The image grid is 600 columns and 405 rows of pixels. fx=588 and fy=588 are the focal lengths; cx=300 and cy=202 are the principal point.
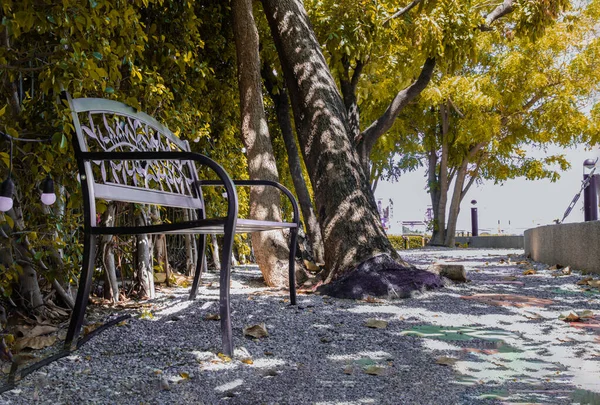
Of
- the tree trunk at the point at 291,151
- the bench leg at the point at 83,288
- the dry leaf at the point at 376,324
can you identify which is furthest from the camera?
the tree trunk at the point at 291,151

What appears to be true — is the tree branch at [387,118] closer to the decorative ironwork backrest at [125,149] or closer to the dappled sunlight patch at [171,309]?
the decorative ironwork backrest at [125,149]

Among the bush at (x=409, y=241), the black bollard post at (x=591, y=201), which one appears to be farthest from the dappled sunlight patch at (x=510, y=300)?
the bush at (x=409, y=241)

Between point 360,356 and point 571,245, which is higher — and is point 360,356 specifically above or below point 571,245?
below

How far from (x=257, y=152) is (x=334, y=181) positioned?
3.00 feet

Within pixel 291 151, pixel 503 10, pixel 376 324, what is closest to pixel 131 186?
pixel 376 324

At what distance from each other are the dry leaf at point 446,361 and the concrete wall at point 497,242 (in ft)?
45.9

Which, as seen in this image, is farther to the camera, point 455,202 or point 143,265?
point 455,202

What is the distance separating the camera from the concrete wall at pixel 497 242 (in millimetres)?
15834

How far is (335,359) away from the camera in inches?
105

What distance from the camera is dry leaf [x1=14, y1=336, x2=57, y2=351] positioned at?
266 centimetres

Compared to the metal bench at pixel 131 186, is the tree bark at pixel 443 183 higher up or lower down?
higher up

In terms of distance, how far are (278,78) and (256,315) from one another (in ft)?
14.1

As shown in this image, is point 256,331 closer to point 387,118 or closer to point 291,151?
point 291,151

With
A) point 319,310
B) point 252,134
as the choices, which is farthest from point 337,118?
point 319,310
